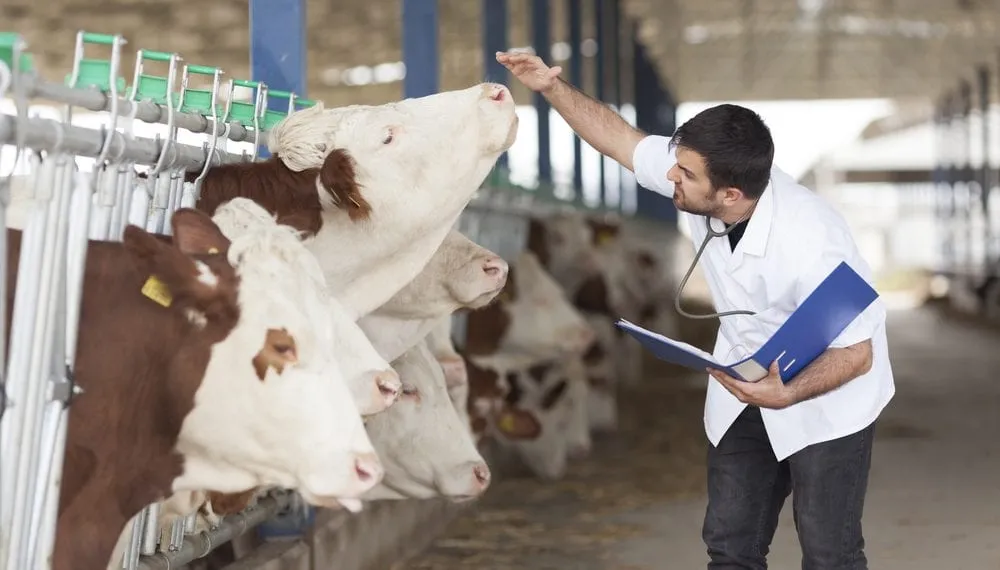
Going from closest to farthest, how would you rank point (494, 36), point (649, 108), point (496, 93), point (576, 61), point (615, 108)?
point (496, 93)
point (494, 36)
point (576, 61)
point (615, 108)
point (649, 108)

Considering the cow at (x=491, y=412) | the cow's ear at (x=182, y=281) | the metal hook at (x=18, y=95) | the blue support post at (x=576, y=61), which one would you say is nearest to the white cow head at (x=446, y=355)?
the cow at (x=491, y=412)

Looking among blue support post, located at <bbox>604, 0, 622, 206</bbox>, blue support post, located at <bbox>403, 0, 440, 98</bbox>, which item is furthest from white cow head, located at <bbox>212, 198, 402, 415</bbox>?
blue support post, located at <bbox>604, 0, 622, 206</bbox>

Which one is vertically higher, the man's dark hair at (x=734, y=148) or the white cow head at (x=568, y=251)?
the white cow head at (x=568, y=251)

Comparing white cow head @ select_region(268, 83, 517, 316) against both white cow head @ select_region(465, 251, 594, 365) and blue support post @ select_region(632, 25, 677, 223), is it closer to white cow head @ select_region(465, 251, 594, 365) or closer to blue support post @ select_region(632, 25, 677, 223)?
white cow head @ select_region(465, 251, 594, 365)

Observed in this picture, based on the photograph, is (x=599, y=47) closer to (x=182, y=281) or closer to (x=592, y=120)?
(x=592, y=120)

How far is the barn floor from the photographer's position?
254 inches

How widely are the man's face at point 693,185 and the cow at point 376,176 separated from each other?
512 millimetres

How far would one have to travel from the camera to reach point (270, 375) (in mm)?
2596

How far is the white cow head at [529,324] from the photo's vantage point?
314 inches

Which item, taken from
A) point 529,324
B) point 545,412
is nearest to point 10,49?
point 529,324

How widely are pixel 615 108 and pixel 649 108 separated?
5.16 m

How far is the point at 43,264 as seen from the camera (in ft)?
8.70

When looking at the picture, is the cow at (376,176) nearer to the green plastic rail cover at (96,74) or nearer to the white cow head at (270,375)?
the green plastic rail cover at (96,74)

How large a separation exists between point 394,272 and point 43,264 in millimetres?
1435
